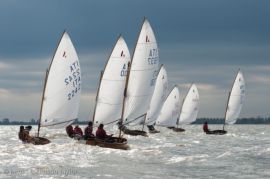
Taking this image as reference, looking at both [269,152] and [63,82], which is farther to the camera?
[63,82]

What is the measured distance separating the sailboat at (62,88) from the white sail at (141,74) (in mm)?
4504

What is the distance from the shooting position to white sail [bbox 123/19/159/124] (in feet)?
150

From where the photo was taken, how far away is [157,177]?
26656 millimetres

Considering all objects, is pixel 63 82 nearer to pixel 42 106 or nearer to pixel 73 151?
pixel 42 106

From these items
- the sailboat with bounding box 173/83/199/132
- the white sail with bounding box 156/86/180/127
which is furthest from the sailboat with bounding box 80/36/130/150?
the sailboat with bounding box 173/83/199/132

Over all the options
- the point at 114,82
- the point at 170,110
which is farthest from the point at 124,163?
the point at 170,110

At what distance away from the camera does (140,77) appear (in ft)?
151

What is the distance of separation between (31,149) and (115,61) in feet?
35.7

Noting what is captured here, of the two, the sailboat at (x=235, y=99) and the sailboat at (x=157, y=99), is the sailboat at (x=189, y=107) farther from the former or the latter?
the sailboat at (x=157, y=99)

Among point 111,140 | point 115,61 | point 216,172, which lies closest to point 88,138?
point 111,140

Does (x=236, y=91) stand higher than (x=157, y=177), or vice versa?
(x=236, y=91)

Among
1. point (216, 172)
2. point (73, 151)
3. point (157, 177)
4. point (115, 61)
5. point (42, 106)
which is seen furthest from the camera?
point (115, 61)

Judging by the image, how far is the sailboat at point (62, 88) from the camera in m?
44.3

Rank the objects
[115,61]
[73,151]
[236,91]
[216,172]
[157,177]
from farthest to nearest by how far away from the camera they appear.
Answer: [236,91], [115,61], [73,151], [216,172], [157,177]
